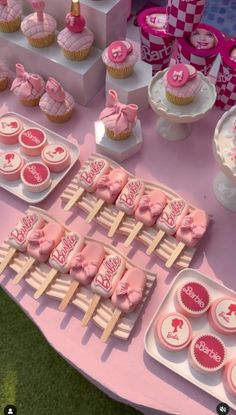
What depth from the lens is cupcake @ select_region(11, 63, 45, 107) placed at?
5.39 ft

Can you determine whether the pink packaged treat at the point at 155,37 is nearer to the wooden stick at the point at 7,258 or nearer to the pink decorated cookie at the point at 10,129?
the pink decorated cookie at the point at 10,129

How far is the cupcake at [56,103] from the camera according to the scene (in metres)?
1.59

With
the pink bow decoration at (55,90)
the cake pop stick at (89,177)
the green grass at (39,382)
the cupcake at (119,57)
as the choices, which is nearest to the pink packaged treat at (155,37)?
the cupcake at (119,57)

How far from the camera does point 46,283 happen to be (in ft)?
4.52

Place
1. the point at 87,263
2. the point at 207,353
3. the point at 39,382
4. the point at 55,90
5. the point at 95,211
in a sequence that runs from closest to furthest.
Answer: the point at 207,353 < the point at 87,263 < the point at 95,211 < the point at 55,90 < the point at 39,382

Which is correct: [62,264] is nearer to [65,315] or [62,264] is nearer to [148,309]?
[65,315]

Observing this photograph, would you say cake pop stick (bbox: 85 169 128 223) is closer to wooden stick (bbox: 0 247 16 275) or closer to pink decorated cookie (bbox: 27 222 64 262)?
pink decorated cookie (bbox: 27 222 64 262)

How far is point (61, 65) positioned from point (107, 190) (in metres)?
0.48

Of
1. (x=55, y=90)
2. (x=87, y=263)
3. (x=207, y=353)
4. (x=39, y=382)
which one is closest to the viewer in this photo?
(x=207, y=353)

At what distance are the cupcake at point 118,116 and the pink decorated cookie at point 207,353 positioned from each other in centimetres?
65

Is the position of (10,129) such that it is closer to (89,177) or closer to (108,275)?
(89,177)

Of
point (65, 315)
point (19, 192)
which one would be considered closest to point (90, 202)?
point (19, 192)

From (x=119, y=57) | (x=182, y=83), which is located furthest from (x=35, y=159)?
(x=182, y=83)

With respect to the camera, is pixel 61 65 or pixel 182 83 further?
pixel 61 65
